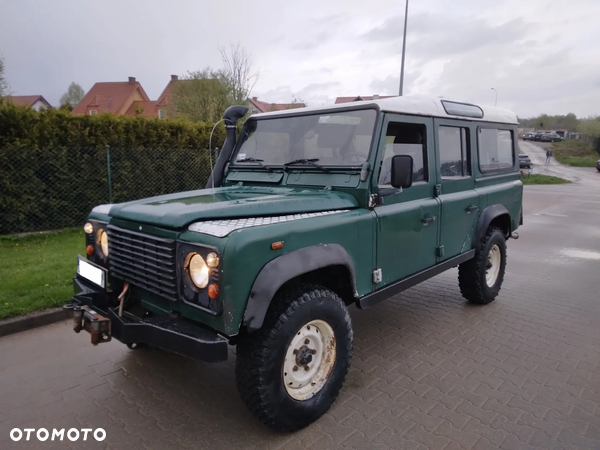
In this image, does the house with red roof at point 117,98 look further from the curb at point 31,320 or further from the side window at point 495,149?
the side window at point 495,149

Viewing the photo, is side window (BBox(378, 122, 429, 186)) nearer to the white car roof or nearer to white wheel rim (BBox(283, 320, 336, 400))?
the white car roof

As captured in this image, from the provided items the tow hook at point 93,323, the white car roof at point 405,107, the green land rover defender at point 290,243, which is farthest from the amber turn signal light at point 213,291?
the white car roof at point 405,107

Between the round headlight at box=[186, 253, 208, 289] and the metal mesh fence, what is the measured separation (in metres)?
6.89

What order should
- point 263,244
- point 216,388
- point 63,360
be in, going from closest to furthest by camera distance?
point 263,244
point 216,388
point 63,360

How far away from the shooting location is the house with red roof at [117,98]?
44.7 m

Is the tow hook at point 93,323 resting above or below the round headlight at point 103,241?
below

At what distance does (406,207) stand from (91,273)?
2503 mm

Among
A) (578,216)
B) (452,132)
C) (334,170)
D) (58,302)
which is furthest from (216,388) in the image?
(578,216)

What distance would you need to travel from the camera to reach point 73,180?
856 cm

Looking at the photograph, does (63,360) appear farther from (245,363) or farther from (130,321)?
(245,363)

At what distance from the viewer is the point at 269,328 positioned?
264 centimetres

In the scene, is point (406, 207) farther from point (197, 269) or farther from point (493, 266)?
point (493, 266)

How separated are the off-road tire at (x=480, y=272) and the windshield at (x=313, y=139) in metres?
2.25

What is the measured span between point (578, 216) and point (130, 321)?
1441 centimetres
